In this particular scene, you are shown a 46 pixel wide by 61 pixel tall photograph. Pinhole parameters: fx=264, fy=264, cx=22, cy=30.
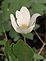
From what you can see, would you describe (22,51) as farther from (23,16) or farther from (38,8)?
(38,8)

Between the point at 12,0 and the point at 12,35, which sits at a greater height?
the point at 12,0

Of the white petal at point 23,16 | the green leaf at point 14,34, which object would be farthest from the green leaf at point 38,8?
the white petal at point 23,16

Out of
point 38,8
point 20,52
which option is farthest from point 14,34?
point 20,52

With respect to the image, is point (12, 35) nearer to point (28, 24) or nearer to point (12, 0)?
point (12, 0)

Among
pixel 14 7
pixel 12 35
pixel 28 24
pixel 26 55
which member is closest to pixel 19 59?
pixel 26 55

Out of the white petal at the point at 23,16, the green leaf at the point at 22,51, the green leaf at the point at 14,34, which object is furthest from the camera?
the green leaf at the point at 14,34

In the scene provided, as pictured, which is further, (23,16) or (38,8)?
(38,8)

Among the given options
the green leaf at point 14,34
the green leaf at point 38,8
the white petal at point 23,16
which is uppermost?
the green leaf at point 38,8

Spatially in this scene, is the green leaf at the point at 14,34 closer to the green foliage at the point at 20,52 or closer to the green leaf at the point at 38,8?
the green leaf at the point at 38,8

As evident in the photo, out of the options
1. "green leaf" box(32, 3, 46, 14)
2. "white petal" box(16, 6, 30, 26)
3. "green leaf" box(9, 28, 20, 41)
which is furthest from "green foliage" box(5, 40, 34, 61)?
"green leaf" box(32, 3, 46, 14)
